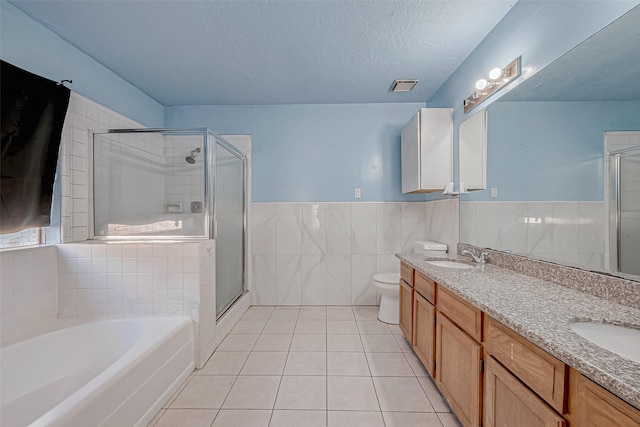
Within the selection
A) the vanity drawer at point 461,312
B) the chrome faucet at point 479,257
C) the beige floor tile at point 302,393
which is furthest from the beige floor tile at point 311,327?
the chrome faucet at point 479,257

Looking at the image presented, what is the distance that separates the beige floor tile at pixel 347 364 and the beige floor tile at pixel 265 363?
35cm

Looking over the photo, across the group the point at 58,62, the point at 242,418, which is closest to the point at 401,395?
Answer: the point at 242,418

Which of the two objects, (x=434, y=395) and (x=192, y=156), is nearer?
(x=434, y=395)

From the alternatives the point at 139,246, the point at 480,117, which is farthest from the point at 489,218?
the point at 139,246

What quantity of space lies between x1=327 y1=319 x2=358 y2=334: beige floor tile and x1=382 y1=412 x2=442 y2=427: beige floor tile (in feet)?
3.28

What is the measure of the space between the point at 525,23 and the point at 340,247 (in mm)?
2354

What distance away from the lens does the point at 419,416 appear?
1483 millimetres

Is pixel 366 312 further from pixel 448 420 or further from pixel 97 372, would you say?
pixel 97 372

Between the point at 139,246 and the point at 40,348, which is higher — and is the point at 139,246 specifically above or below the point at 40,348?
above

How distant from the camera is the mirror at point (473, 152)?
1.95 metres

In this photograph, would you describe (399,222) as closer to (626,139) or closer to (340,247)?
(340,247)

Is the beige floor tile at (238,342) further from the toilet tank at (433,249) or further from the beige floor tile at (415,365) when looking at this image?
the toilet tank at (433,249)

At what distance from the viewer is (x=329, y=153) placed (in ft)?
10.2

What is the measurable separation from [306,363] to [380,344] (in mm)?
665
